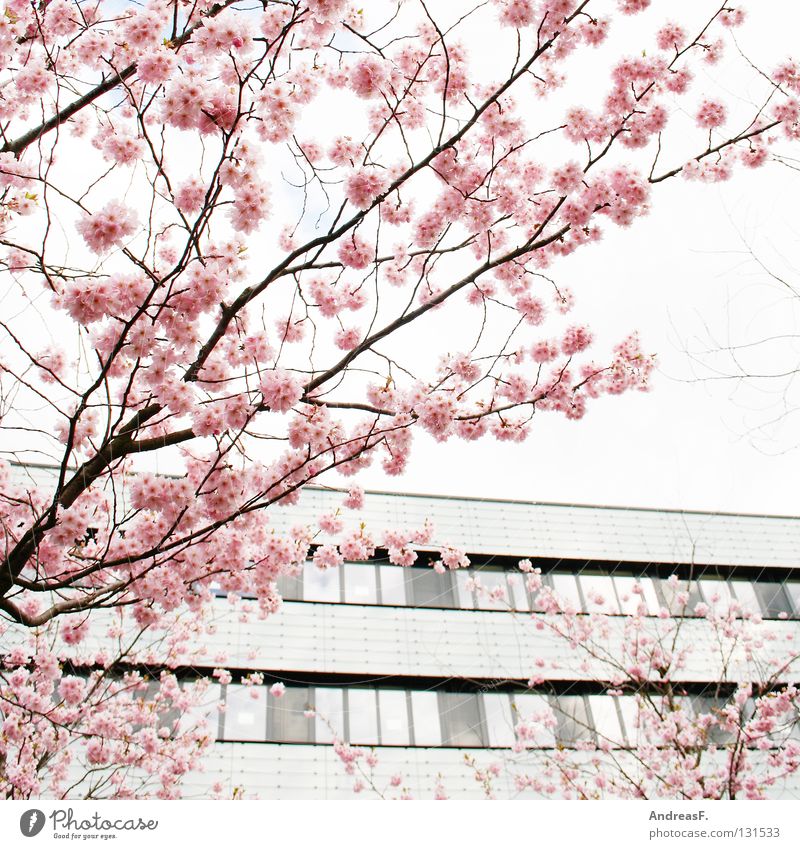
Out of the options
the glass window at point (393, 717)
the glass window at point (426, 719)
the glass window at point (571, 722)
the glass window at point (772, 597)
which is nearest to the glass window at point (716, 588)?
the glass window at point (772, 597)

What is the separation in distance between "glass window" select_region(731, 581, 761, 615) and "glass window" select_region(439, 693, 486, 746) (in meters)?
6.34

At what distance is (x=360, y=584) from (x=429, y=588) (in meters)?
1.37

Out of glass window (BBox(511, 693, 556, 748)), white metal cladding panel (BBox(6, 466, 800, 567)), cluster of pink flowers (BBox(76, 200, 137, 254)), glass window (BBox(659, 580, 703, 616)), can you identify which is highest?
white metal cladding panel (BBox(6, 466, 800, 567))

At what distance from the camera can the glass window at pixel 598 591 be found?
533 inches

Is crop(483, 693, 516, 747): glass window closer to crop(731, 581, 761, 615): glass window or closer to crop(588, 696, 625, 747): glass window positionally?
crop(588, 696, 625, 747): glass window

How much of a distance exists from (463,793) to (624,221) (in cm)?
1062

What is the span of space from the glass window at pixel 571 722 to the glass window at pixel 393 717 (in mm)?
2618

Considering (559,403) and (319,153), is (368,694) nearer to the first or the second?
(559,403)

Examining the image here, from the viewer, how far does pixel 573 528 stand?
14.4m

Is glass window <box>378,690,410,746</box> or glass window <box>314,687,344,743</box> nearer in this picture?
glass window <box>314,687,344,743</box>

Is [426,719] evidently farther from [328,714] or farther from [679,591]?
[679,591]

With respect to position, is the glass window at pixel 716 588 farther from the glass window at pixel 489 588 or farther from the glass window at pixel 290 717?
the glass window at pixel 290 717

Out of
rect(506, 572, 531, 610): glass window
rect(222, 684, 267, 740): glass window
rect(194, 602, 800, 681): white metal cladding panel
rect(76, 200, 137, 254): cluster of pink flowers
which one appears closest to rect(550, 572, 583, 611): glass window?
rect(506, 572, 531, 610): glass window

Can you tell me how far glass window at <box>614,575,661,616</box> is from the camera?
543 inches
